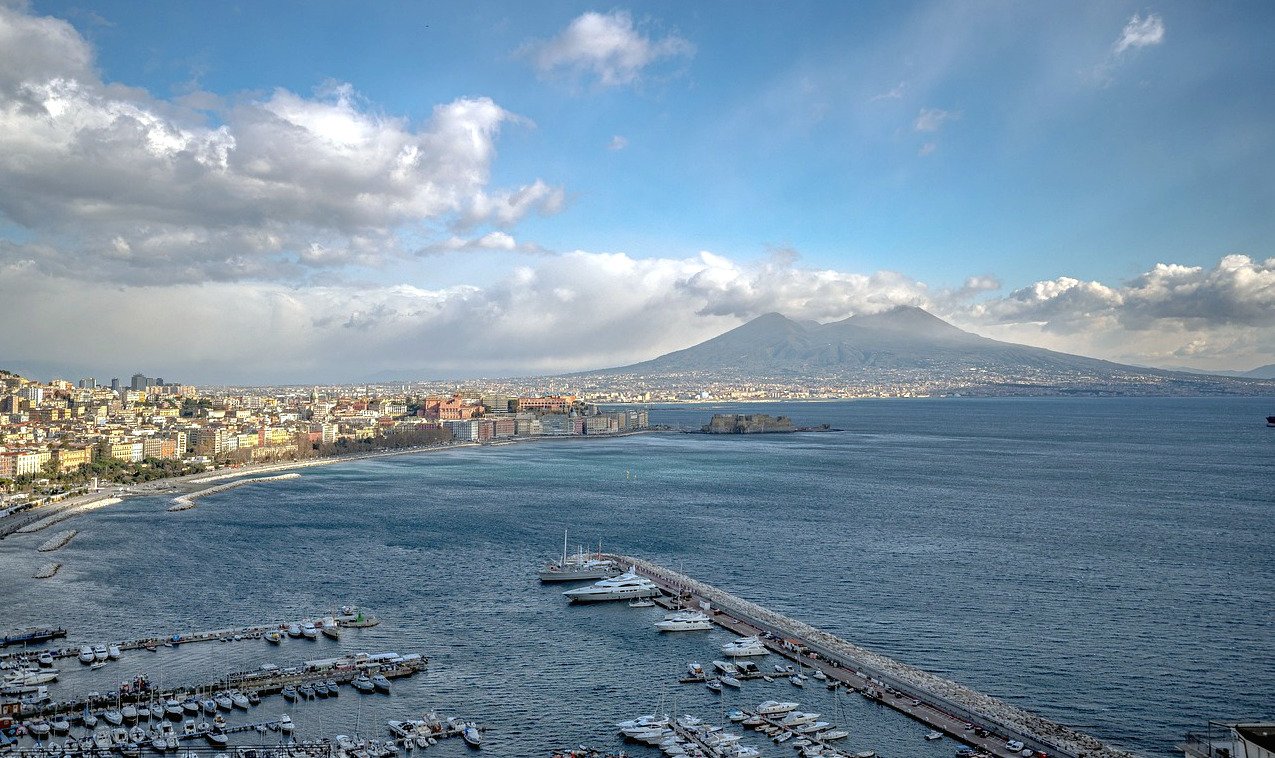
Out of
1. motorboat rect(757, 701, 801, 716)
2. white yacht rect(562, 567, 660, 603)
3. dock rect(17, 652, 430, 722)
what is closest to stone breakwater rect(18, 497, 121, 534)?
dock rect(17, 652, 430, 722)

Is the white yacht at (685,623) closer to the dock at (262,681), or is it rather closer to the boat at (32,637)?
the dock at (262,681)

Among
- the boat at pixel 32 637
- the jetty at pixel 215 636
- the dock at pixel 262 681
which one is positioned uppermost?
the boat at pixel 32 637

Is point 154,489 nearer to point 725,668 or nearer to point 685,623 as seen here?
point 685,623

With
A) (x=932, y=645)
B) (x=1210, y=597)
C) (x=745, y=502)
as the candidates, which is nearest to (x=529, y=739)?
(x=932, y=645)

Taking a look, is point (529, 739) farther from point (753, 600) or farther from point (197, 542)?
point (197, 542)

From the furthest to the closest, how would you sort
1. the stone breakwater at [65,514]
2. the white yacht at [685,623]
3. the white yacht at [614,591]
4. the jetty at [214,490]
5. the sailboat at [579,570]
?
the jetty at [214,490] < the stone breakwater at [65,514] < the sailboat at [579,570] < the white yacht at [614,591] < the white yacht at [685,623]

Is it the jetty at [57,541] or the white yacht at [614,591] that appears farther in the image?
the jetty at [57,541]

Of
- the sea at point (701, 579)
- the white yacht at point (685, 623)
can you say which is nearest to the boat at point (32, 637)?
the sea at point (701, 579)
